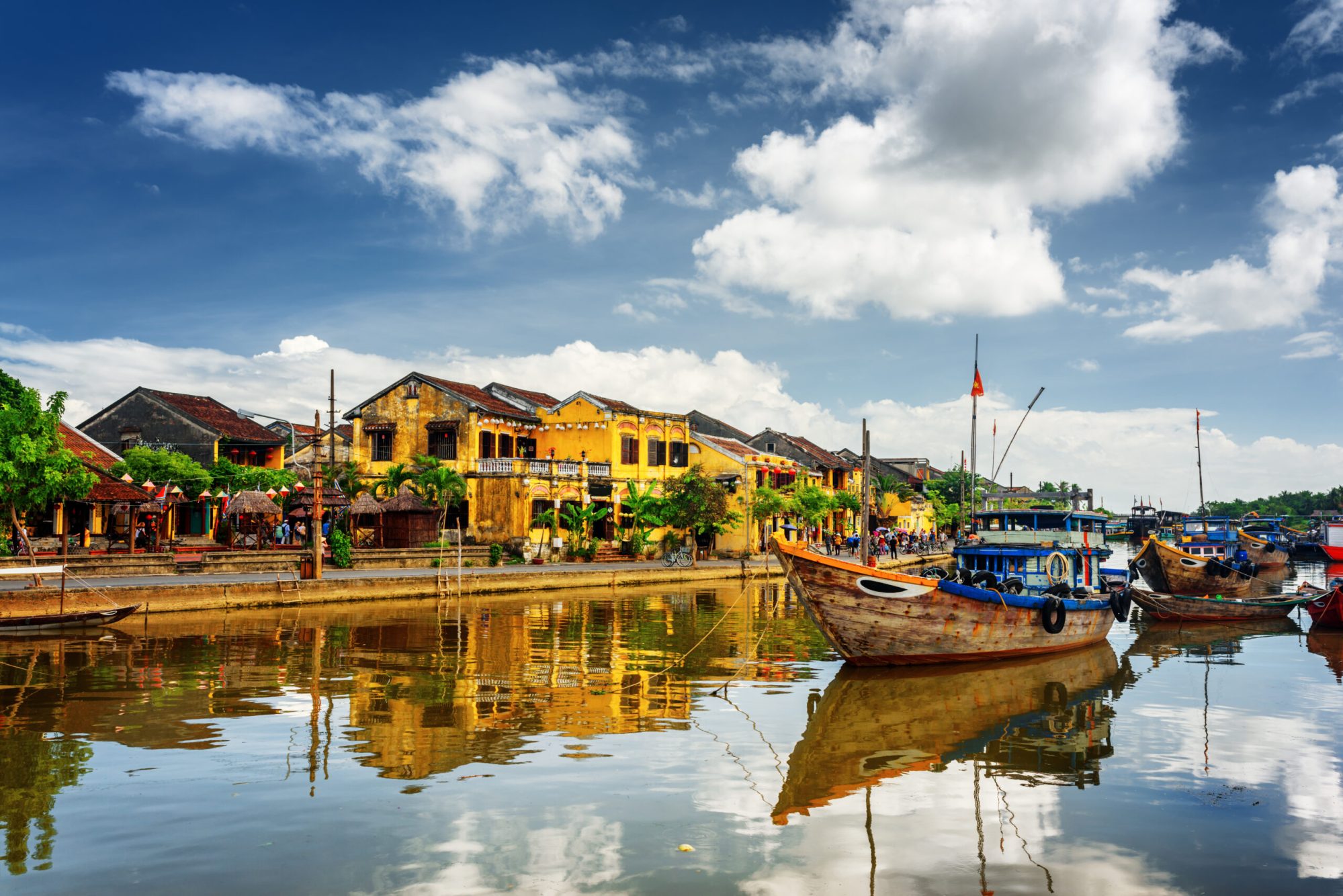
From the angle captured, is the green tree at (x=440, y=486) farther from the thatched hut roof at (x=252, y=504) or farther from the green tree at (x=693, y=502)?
the green tree at (x=693, y=502)

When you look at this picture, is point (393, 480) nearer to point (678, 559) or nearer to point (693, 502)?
point (678, 559)

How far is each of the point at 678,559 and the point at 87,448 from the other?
974 inches

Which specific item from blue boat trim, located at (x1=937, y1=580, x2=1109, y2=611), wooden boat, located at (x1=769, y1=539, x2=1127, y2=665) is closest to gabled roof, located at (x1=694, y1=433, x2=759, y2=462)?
blue boat trim, located at (x1=937, y1=580, x2=1109, y2=611)

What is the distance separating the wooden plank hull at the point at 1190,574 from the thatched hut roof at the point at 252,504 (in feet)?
108

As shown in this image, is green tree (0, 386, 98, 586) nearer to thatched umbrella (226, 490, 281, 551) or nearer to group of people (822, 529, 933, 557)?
thatched umbrella (226, 490, 281, 551)

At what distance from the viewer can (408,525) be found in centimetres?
4212

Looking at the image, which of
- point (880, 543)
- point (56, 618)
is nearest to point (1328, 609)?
point (880, 543)

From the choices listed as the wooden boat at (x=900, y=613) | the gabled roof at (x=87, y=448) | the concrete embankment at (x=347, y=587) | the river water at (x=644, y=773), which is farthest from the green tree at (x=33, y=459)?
the wooden boat at (x=900, y=613)

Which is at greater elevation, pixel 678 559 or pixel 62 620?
pixel 678 559

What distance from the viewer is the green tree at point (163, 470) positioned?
38.2 metres

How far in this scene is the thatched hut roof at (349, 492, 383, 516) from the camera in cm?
3994

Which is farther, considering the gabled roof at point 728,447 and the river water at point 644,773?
the gabled roof at point 728,447

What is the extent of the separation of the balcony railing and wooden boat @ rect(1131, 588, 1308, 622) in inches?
987

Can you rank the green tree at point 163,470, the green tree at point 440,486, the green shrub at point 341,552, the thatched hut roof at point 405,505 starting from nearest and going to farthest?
the green shrub at point 341,552, the green tree at point 163,470, the thatched hut roof at point 405,505, the green tree at point 440,486
